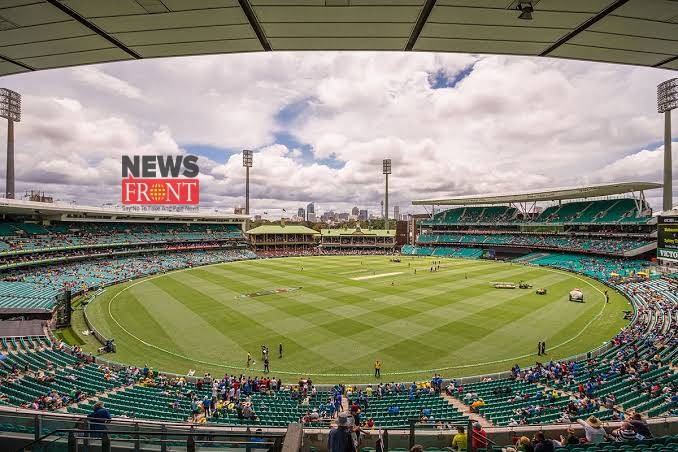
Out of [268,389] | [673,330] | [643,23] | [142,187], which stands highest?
[142,187]

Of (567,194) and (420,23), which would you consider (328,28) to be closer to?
(420,23)

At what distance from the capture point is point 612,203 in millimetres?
68438

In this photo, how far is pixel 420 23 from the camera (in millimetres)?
3383

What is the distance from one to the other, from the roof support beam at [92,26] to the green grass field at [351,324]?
782 inches

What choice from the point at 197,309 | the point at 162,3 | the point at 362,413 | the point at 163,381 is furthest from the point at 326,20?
the point at 197,309

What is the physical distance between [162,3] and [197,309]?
35.3 m

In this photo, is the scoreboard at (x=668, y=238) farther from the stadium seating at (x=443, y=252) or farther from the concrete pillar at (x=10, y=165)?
the concrete pillar at (x=10, y=165)

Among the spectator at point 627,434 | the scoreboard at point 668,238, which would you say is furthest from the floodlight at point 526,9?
the scoreboard at point 668,238

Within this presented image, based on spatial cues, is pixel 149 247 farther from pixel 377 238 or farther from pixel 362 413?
pixel 362 413

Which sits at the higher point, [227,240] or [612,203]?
[612,203]

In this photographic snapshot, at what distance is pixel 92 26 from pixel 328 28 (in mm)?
2368

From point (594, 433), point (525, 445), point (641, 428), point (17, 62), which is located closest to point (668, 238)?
point (641, 428)

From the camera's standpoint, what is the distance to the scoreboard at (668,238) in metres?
33.4

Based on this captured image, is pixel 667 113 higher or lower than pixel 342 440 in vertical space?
higher
